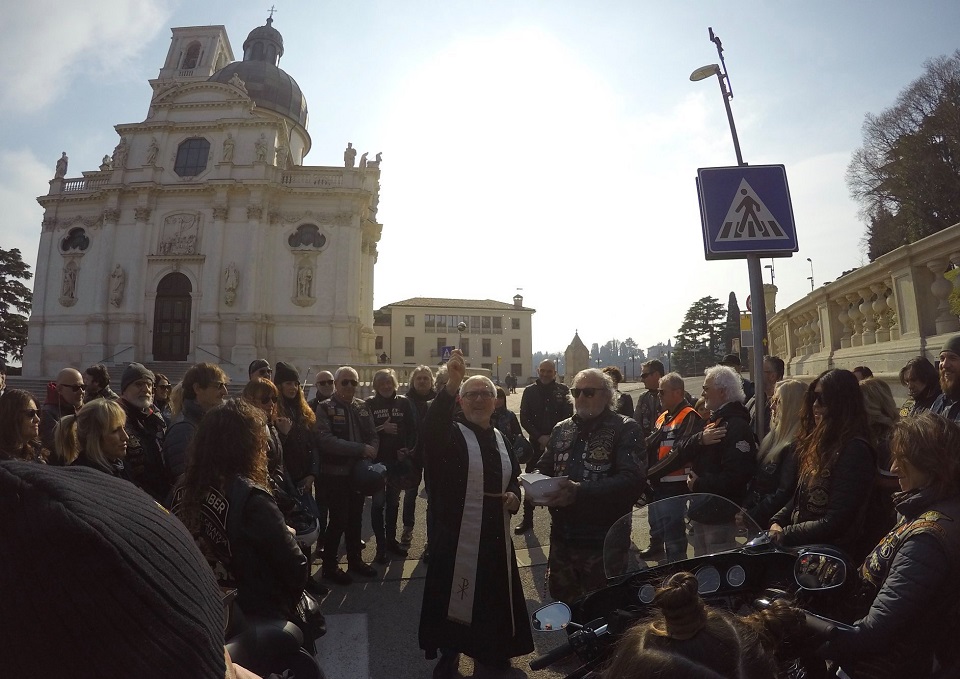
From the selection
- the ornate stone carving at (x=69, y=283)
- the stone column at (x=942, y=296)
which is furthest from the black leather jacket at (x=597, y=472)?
the ornate stone carving at (x=69, y=283)

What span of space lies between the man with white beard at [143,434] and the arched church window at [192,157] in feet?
99.7

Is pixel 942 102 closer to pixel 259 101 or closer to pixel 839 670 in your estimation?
pixel 839 670

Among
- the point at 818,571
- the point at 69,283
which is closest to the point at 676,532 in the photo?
the point at 818,571

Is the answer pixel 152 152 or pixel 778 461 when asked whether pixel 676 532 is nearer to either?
pixel 778 461

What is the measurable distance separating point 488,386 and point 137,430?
2697 millimetres

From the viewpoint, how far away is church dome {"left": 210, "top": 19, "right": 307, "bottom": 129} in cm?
3709

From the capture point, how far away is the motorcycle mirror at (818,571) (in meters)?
1.84

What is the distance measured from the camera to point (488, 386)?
3682 mm

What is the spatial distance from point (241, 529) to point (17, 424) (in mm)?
A: 2277

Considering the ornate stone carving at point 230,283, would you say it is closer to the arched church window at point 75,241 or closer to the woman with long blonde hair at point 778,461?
the arched church window at point 75,241

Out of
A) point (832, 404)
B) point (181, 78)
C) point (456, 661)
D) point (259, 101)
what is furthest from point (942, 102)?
point (181, 78)

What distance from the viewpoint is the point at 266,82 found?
1483 inches

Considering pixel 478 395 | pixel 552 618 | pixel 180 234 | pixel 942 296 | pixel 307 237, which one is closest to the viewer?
pixel 552 618

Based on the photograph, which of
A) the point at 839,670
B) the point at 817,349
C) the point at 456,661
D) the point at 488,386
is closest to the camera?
the point at 839,670
